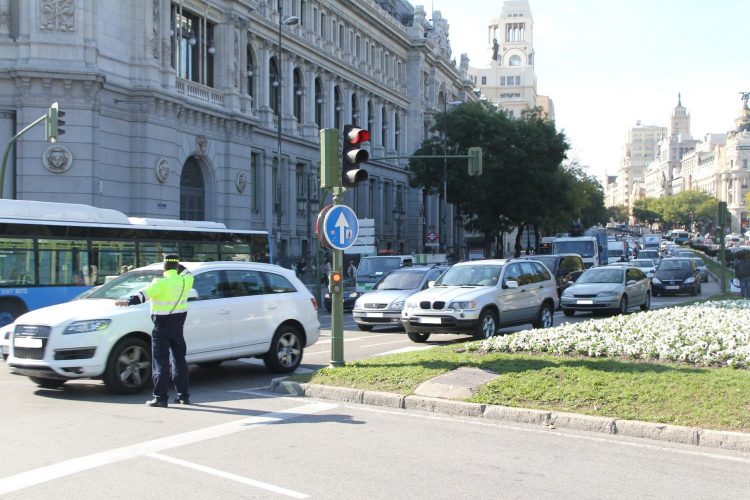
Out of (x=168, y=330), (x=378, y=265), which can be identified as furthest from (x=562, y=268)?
(x=168, y=330)

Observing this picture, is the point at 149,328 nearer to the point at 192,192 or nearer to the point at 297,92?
the point at 192,192

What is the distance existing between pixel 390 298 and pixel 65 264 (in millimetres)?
7580

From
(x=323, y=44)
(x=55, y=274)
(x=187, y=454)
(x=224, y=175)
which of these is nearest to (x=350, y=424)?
(x=187, y=454)

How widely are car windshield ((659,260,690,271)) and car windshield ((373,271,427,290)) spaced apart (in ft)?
57.8

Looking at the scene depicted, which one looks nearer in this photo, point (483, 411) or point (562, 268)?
point (483, 411)

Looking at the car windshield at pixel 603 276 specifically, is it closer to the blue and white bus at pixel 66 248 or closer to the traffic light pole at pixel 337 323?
the blue and white bus at pixel 66 248

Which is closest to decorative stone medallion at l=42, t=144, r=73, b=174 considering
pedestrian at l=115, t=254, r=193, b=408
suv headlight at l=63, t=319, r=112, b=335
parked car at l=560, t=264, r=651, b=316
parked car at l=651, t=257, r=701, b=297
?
parked car at l=560, t=264, r=651, b=316

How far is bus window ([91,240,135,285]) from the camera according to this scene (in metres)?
19.1

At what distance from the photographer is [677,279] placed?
34625 millimetres

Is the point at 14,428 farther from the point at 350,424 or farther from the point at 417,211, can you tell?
the point at 417,211

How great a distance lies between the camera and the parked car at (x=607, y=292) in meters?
23.3

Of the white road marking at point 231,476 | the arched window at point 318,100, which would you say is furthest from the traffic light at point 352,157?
the arched window at point 318,100

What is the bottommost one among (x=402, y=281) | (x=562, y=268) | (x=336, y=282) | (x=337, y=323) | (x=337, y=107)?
(x=337, y=323)

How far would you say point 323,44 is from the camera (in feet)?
171
